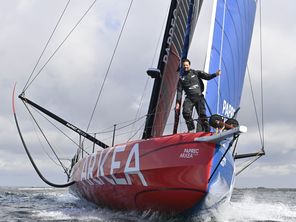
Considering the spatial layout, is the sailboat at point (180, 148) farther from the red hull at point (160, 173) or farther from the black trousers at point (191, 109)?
the black trousers at point (191, 109)

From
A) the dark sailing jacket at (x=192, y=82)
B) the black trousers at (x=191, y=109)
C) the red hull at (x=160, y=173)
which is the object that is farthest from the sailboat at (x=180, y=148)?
the dark sailing jacket at (x=192, y=82)

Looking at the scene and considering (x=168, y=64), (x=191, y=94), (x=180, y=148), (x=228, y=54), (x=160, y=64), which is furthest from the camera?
(x=160, y=64)

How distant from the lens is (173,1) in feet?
28.9

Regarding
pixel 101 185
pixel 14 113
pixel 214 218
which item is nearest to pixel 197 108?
pixel 214 218

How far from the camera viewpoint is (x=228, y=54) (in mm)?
7730

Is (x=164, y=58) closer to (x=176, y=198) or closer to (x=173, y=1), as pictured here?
(x=173, y=1)

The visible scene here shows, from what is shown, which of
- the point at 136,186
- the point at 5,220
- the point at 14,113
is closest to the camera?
the point at 136,186

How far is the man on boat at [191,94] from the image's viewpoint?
6073 millimetres

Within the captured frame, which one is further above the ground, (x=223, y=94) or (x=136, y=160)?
(x=223, y=94)

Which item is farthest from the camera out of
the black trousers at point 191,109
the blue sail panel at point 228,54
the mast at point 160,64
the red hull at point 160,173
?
the mast at point 160,64

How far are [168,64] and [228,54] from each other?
1.20 metres

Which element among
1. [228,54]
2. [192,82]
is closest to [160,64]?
[228,54]

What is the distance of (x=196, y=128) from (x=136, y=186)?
3.91ft

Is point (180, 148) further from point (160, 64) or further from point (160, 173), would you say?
point (160, 64)
